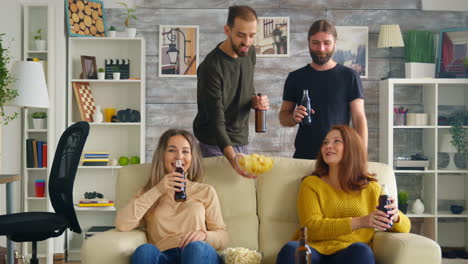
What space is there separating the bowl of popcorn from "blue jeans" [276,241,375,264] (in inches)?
16.6

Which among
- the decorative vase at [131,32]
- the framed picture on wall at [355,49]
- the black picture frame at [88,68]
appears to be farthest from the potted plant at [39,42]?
the framed picture on wall at [355,49]

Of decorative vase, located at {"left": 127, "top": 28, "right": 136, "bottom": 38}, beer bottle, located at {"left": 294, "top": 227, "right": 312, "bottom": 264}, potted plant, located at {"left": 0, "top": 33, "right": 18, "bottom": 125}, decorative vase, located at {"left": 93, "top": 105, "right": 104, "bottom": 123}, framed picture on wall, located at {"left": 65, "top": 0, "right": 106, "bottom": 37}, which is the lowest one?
beer bottle, located at {"left": 294, "top": 227, "right": 312, "bottom": 264}

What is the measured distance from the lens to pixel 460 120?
5.89 meters

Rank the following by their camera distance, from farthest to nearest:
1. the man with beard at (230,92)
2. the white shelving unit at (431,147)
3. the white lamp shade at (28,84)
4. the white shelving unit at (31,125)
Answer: the white shelving unit at (431,147) → the white shelving unit at (31,125) → the white lamp shade at (28,84) → the man with beard at (230,92)

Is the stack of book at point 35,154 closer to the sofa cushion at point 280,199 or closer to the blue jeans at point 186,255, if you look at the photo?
the sofa cushion at point 280,199

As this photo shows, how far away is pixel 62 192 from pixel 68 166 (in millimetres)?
169

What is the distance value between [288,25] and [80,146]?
271 centimetres

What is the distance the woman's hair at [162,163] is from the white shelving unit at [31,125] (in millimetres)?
2621

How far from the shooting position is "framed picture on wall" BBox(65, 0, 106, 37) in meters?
5.85

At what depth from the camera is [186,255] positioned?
2967 mm

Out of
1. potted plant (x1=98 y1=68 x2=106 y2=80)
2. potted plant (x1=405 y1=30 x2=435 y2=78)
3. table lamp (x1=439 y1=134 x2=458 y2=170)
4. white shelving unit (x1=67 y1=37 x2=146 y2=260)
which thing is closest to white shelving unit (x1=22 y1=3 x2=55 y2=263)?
white shelving unit (x1=67 y1=37 x2=146 y2=260)

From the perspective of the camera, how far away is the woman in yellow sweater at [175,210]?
3.12m

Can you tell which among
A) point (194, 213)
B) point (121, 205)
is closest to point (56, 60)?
point (121, 205)

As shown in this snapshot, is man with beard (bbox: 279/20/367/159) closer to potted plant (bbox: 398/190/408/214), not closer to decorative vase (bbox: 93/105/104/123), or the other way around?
potted plant (bbox: 398/190/408/214)
